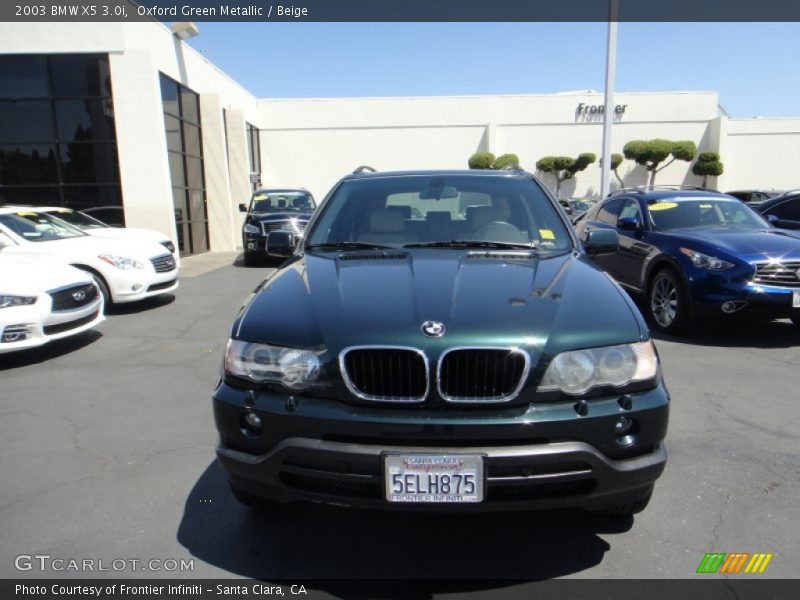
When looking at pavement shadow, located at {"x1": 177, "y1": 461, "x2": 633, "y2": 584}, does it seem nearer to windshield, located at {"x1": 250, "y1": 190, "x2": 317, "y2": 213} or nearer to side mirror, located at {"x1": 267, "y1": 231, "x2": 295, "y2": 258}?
side mirror, located at {"x1": 267, "y1": 231, "x2": 295, "y2": 258}

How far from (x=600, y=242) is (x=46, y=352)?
594cm

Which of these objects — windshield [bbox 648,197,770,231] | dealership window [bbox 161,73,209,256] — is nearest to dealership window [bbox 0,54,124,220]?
dealership window [bbox 161,73,209,256]

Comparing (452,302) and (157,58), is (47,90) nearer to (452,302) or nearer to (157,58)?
(157,58)

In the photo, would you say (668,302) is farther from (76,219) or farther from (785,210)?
(76,219)

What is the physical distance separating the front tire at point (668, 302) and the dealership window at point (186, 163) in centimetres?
1254

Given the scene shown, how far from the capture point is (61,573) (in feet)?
7.98

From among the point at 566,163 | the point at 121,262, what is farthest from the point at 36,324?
the point at 566,163

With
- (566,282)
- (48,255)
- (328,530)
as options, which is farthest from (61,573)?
(48,255)

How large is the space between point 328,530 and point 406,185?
2207 millimetres

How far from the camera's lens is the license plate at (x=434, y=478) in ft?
6.61

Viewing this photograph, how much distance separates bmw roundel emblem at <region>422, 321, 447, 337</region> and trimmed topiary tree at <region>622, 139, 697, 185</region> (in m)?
35.0

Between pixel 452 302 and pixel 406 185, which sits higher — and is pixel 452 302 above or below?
below

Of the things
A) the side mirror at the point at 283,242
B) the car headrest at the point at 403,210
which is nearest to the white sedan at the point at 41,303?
the side mirror at the point at 283,242

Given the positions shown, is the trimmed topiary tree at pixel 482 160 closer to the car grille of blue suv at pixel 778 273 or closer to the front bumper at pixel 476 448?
the car grille of blue suv at pixel 778 273
